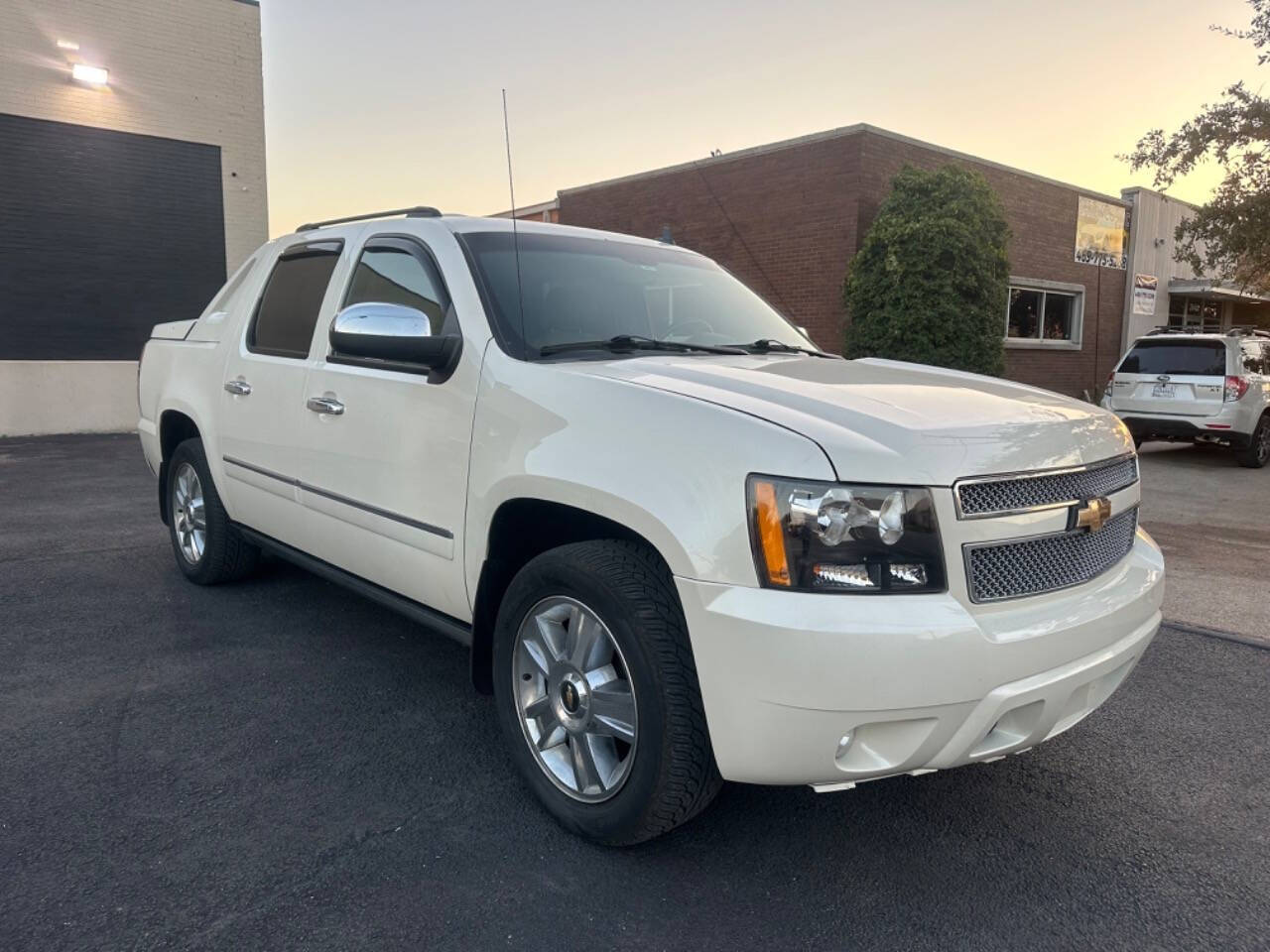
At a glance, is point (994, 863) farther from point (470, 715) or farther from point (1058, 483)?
point (470, 715)

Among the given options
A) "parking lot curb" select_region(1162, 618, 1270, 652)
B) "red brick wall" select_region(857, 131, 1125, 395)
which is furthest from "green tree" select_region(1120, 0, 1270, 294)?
"parking lot curb" select_region(1162, 618, 1270, 652)

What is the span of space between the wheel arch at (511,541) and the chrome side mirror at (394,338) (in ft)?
1.93

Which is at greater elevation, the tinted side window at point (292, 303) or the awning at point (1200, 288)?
the awning at point (1200, 288)

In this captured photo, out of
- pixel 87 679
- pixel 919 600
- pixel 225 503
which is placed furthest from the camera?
pixel 225 503

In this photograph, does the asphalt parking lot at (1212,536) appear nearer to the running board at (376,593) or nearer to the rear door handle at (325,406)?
the running board at (376,593)

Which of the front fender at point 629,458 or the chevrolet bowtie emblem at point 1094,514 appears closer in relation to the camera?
the front fender at point 629,458

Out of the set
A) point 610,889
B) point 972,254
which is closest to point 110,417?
point 972,254

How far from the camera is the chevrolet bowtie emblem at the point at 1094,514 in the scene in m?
2.49

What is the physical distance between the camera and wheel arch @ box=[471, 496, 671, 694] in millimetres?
2756

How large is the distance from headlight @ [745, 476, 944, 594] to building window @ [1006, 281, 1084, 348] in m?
15.4

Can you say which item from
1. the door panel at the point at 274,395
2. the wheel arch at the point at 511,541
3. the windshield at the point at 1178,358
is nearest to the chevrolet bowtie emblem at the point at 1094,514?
the wheel arch at the point at 511,541

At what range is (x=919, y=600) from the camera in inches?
84.0

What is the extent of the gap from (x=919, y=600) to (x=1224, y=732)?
2210mm

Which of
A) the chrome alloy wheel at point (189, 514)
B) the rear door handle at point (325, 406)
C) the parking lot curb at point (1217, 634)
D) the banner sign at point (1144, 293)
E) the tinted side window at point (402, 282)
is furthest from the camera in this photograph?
the banner sign at point (1144, 293)
